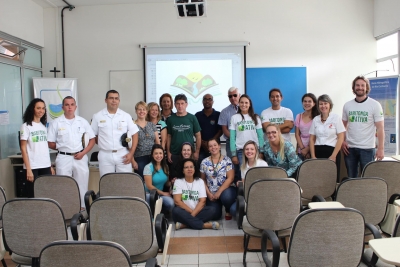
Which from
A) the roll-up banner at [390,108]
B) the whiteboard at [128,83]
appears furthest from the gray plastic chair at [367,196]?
the whiteboard at [128,83]

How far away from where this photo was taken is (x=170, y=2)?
6562 millimetres

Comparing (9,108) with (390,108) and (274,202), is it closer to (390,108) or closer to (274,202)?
(274,202)

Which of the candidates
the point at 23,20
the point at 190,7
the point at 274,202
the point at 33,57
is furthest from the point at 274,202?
the point at 33,57

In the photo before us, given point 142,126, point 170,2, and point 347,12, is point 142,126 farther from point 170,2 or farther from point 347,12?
point 347,12

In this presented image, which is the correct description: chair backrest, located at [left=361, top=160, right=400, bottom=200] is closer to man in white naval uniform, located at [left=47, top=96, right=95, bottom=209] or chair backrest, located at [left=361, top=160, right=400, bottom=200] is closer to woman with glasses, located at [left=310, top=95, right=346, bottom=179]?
woman with glasses, located at [left=310, top=95, right=346, bottom=179]

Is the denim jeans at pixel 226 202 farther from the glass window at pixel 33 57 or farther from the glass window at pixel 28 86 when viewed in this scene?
the glass window at pixel 33 57

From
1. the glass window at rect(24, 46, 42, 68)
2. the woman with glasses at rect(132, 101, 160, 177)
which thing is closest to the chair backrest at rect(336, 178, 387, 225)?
the woman with glasses at rect(132, 101, 160, 177)

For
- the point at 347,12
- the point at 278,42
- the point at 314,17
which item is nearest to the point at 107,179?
the point at 278,42

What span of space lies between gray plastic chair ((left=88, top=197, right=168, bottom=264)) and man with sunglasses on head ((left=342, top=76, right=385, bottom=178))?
9.79 ft

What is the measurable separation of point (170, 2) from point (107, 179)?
4325mm

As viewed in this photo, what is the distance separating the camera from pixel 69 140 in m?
4.20

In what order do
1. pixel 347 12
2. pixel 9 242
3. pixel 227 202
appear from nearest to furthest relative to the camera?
pixel 9 242, pixel 227 202, pixel 347 12

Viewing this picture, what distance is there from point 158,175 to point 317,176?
1.82 meters

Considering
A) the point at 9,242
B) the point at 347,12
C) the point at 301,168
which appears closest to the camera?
the point at 9,242
